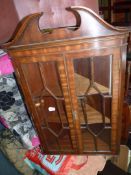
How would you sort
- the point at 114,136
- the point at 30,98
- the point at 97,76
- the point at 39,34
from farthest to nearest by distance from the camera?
1. the point at 114,136
2. the point at 30,98
3. the point at 97,76
4. the point at 39,34

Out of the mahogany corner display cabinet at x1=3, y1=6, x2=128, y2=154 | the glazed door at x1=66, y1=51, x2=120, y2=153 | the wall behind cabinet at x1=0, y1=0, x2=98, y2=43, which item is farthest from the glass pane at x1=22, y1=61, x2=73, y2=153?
the wall behind cabinet at x1=0, y1=0, x2=98, y2=43

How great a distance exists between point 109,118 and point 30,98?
0.58 m

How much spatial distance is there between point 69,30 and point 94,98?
496 millimetres

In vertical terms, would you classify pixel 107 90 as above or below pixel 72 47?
below

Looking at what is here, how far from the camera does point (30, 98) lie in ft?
3.63

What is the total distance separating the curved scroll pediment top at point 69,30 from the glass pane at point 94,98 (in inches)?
6.0

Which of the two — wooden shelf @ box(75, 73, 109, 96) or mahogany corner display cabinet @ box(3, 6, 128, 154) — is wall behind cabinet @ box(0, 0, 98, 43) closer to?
mahogany corner display cabinet @ box(3, 6, 128, 154)

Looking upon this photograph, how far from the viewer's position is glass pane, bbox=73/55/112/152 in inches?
37.5

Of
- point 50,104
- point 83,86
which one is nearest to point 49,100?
point 50,104

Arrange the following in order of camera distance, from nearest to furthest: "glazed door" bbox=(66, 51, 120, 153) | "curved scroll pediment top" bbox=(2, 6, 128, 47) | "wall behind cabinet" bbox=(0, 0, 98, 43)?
1. "curved scroll pediment top" bbox=(2, 6, 128, 47)
2. "glazed door" bbox=(66, 51, 120, 153)
3. "wall behind cabinet" bbox=(0, 0, 98, 43)

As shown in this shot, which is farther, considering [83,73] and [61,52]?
[83,73]

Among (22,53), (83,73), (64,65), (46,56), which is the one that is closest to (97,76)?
(83,73)

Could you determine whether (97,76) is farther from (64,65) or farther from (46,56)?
(46,56)

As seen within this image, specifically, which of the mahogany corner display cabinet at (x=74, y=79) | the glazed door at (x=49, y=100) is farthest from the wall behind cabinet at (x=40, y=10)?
the glazed door at (x=49, y=100)
